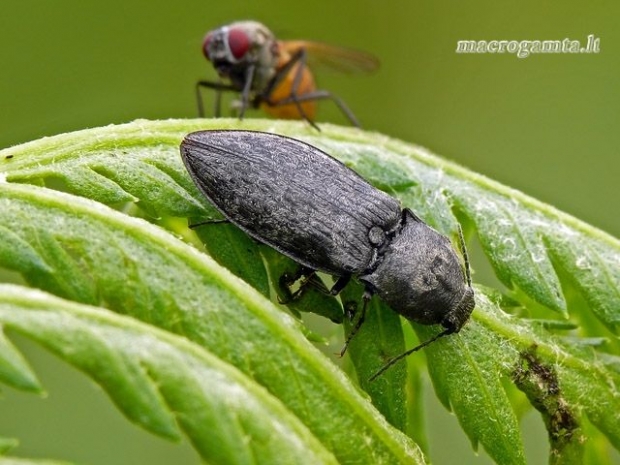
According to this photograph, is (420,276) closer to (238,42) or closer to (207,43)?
(238,42)

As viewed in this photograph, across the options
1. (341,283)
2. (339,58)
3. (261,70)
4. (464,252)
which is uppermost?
(339,58)

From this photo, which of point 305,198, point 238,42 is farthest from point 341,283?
point 238,42

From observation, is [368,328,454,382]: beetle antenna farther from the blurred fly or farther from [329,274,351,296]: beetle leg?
the blurred fly

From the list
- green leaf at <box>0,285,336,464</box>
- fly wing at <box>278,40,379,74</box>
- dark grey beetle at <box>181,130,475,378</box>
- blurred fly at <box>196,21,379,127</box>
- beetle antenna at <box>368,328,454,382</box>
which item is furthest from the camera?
fly wing at <box>278,40,379,74</box>

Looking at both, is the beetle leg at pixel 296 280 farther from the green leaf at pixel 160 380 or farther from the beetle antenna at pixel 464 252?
the green leaf at pixel 160 380

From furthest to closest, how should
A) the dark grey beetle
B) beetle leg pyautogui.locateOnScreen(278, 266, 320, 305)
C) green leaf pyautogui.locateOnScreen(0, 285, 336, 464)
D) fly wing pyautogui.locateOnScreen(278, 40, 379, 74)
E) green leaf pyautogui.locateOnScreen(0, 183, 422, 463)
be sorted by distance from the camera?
fly wing pyautogui.locateOnScreen(278, 40, 379, 74) → the dark grey beetle → beetle leg pyautogui.locateOnScreen(278, 266, 320, 305) → green leaf pyautogui.locateOnScreen(0, 183, 422, 463) → green leaf pyautogui.locateOnScreen(0, 285, 336, 464)

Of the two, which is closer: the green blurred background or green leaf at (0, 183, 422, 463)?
green leaf at (0, 183, 422, 463)

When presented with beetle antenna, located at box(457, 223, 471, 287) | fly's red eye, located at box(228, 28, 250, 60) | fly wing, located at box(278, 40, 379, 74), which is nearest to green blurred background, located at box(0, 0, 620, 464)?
fly wing, located at box(278, 40, 379, 74)
